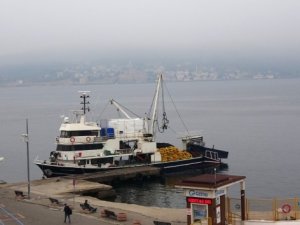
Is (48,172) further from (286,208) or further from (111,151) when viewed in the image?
(286,208)

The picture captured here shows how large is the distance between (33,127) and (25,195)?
296ft

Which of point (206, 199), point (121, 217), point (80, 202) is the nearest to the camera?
point (206, 199)

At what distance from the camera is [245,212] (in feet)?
83.2

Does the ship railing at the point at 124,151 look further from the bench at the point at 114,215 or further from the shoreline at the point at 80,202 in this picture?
the bench at the point at 114,215

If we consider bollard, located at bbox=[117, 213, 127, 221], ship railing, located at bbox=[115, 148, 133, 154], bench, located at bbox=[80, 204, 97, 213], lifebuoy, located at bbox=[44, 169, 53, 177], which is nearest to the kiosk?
bollard, located at bbox=[117, 213, 127, 221]

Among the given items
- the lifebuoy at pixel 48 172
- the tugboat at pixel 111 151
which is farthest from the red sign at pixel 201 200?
the lifebuoy at pixel 48 172

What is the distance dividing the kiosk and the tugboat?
3092cm

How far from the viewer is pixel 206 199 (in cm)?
2273

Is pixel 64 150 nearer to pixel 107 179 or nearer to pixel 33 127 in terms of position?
pixel 107 179

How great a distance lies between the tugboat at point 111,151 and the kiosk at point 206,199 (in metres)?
30.9

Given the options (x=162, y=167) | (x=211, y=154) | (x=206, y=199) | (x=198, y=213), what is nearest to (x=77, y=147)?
(x=162, y=167)

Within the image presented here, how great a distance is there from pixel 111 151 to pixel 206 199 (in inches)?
1317

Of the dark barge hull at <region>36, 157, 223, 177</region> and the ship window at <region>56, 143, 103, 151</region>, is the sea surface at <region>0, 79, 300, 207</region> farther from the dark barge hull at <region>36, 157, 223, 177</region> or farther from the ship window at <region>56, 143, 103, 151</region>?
the ship window at <region>56, 143, 103, 151</region>

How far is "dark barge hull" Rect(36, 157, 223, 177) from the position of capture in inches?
2085
